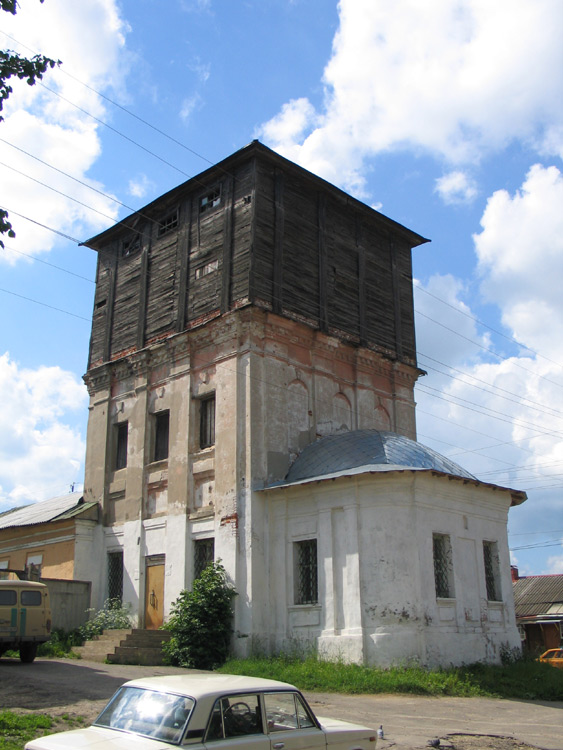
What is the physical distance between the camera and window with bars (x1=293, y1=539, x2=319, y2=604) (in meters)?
19.1

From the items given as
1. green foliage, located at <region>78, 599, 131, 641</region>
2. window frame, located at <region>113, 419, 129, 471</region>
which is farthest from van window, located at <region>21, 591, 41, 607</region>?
window frame, located at <region>113, 419, 129, 471</region>

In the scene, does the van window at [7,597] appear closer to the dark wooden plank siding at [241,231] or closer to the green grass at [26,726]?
the green grass at [26,726]

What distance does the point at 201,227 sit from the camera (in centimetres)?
2450

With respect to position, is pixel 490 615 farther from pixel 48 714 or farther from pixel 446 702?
pixel 48 714

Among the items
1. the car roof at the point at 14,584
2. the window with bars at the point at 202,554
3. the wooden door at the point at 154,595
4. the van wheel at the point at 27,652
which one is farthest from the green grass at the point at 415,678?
the car roof at the point at 14,584

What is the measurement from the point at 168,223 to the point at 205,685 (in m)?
21.4

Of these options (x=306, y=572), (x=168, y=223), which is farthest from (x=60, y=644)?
(x=168, y=223)

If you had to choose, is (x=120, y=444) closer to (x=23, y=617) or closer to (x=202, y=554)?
(x=202, y=554)

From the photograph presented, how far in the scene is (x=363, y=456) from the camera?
19828 mm

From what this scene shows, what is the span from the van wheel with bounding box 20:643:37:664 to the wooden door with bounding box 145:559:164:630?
4895mm

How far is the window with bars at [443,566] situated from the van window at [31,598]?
967cm

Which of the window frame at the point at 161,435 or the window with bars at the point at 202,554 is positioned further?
the window frame at the point at 161,435

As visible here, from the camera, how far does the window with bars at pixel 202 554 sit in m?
21.0

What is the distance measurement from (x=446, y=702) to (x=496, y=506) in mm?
7266
